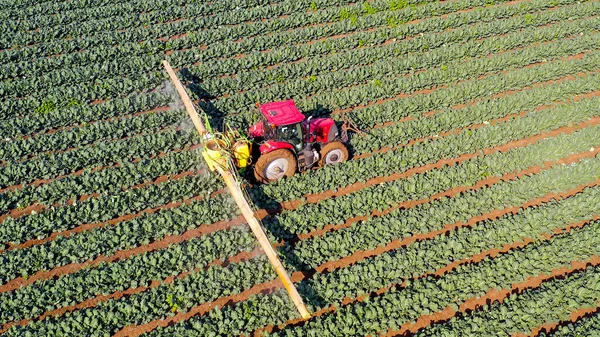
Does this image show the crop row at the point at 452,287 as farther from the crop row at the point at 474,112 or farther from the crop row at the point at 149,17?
the crop row at the point at 149,17

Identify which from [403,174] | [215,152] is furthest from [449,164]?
[215,152]

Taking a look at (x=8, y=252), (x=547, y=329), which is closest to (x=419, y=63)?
(x=547, y=329)

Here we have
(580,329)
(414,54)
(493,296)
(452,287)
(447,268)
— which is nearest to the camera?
(580,329)

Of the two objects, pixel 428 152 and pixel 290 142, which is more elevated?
pixel 290 142

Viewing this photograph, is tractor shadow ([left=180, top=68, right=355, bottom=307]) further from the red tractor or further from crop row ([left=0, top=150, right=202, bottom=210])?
crop row ([left=0, top=150, right=202, bottom=210])

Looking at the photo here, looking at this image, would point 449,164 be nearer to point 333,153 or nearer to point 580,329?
point 333,153

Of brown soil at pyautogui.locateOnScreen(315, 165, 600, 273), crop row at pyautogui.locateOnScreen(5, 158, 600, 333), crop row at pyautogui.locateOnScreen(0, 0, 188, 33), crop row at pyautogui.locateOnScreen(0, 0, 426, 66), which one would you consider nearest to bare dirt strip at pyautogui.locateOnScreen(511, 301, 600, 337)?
brown soil at pyautogui.locateOnScreen(315, 165, 600, 273)

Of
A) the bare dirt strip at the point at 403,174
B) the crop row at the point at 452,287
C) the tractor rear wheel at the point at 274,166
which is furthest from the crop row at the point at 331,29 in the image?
the crop row at the point at 452,287
